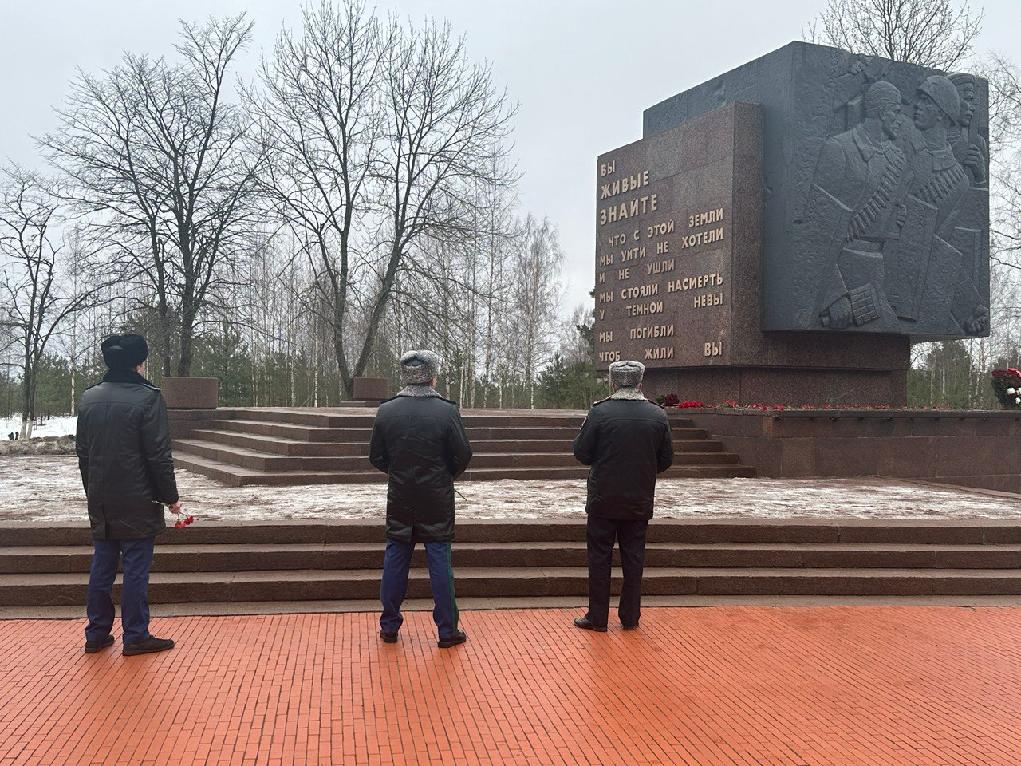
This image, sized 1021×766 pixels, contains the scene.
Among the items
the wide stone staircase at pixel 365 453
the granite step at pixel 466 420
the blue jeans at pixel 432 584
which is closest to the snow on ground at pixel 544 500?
the wide stone staircase at pixel 365 453

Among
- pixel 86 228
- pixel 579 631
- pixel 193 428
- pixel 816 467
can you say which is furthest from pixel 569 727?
pixel 86 228

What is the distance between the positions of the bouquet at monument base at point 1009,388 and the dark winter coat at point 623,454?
→ 11.4m

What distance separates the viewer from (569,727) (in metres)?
4.28

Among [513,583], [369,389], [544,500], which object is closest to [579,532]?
[513,583]

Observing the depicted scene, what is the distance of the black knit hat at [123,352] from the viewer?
5488mm

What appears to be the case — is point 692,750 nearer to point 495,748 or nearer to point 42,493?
point 495,748

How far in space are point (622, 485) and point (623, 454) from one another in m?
0.21

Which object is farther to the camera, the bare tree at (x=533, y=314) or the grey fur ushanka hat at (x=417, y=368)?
the bare tree at (x=533, y=314)

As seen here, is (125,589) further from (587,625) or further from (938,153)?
(938,153)

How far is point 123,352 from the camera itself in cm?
551

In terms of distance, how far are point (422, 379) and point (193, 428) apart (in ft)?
41.7

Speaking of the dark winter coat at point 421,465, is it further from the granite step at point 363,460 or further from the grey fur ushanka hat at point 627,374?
the granite step at point 363,460

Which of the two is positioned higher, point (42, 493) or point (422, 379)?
point (422, 379)

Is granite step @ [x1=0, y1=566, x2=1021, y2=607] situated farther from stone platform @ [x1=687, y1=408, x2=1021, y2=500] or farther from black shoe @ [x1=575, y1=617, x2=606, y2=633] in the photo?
stone platform @ [x1=687, y1=408, x2=1021, y2=500]
